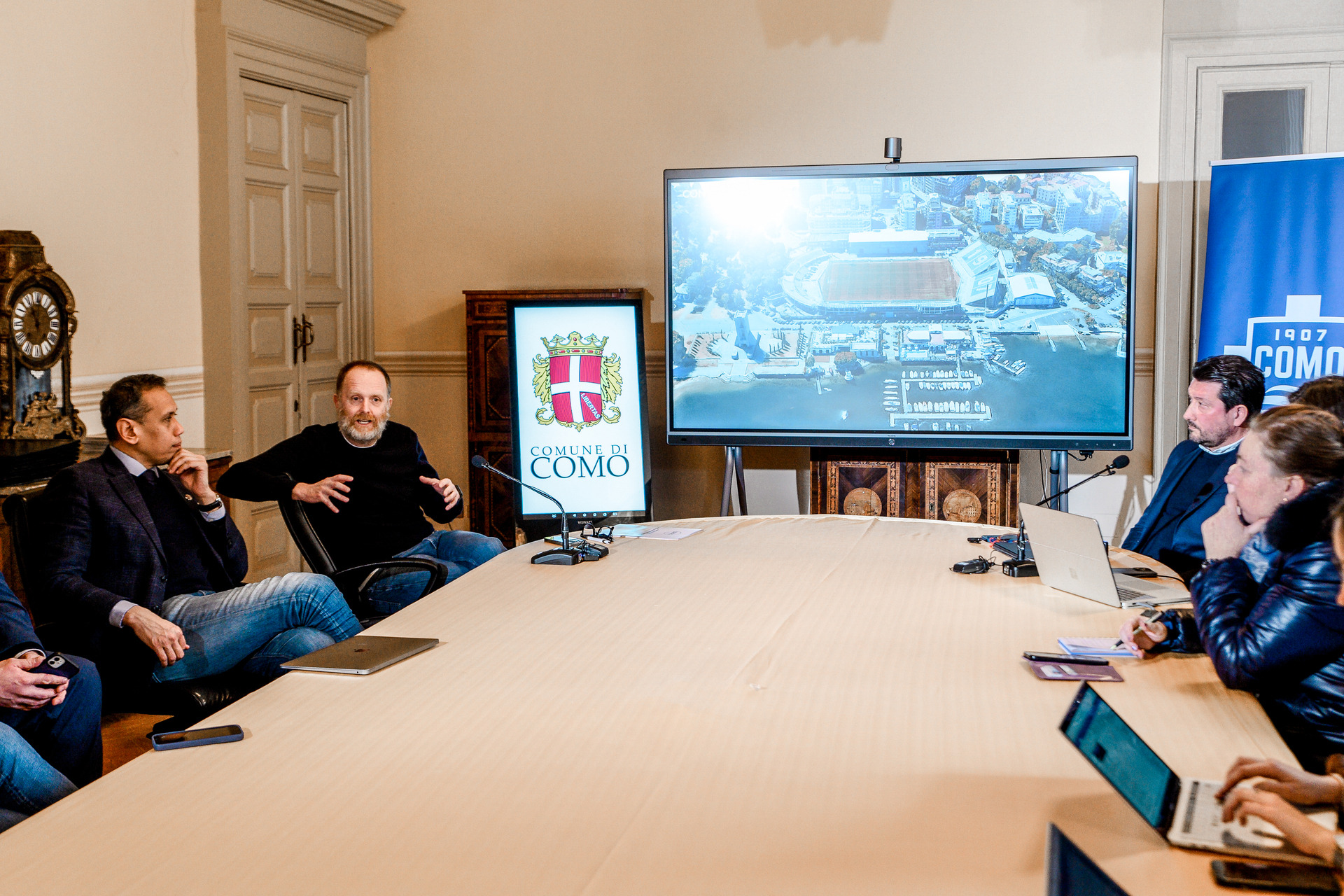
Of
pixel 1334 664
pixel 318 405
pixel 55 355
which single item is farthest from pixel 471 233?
pixel 1334 664

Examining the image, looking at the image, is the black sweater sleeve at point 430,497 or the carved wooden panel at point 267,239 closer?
the black sweater sleeve at point 430,497

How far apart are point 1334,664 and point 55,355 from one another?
12.1 feet

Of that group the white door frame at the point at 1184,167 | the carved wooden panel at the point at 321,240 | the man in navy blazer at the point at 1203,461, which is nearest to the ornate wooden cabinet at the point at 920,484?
the white door frame at the point at 1184,167

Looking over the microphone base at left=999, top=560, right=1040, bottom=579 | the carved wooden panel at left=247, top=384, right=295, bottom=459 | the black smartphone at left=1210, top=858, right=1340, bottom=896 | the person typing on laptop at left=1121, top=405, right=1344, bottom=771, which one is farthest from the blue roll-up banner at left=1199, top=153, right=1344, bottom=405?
the carved wooden panel at left=247, top=384, right=295, bottom=459

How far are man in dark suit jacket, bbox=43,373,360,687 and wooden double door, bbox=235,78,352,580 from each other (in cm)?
206

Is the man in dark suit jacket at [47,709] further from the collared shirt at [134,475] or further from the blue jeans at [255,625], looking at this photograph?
the blue jeans at [255,625]

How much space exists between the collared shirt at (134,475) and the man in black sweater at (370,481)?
0.32 meters

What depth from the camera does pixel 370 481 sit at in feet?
11.4

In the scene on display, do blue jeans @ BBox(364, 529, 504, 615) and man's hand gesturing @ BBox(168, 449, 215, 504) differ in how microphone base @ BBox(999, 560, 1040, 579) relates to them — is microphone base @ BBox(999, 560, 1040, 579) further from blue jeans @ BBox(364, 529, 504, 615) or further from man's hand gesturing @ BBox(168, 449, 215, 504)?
man's hand gesturing @ BBox(168, 449, 215, 504)

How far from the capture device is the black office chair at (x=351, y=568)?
3.01m

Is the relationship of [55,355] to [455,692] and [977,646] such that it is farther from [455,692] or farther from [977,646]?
[977,646]

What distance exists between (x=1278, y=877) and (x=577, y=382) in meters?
3.43

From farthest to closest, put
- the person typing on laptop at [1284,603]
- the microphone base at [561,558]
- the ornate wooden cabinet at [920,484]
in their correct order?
the ornate wooden cabinet at [920,484] → the microphone base at [561,558] → the person typing on laptop at [1284,603]

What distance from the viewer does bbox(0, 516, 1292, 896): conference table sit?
1235 mm
